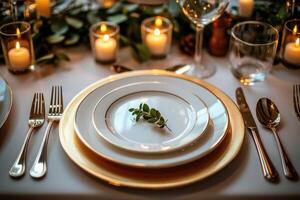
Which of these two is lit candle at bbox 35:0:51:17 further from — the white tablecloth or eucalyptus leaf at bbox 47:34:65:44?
the white tablecloth

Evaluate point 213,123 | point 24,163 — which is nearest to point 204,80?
point 213,123

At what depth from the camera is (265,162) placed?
798 millimetres

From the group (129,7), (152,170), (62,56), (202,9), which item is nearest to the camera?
(152,170)

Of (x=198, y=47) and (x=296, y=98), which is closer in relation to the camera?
(x=296, y=98)

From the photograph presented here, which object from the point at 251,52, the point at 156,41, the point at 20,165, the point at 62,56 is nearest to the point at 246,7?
the point at 251,52

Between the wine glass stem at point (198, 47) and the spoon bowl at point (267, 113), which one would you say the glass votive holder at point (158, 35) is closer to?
the wine glass stem at point (198, 47)

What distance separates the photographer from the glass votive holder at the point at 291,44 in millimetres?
1066

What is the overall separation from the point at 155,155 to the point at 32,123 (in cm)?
29

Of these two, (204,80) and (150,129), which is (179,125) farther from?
(204,80)

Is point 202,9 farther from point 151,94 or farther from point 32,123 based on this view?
point 32,123

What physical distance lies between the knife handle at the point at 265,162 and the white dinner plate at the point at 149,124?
0.11 m

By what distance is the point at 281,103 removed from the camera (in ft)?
3.20

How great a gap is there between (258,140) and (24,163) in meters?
0.44

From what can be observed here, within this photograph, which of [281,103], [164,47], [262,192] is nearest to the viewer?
[262,192]
